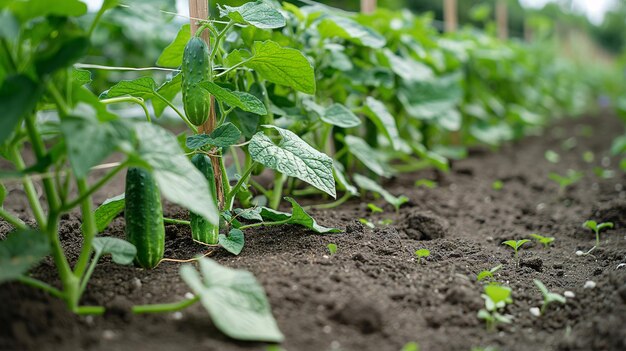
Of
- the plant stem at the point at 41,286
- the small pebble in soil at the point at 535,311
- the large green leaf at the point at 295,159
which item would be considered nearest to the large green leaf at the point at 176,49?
the large green leaf at the point at 295,159

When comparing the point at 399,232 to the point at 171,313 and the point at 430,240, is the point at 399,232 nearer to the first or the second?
the point at 430,240

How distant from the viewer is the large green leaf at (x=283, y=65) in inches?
82.6

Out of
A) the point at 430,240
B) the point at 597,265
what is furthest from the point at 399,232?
the point at 597,265

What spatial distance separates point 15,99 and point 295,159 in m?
0.93

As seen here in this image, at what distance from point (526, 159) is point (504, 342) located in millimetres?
3619

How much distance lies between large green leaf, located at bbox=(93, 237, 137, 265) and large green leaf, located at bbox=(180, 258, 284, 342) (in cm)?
32

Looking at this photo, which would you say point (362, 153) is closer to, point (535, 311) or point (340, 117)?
point (340, 117)

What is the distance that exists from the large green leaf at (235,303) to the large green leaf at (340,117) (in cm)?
119

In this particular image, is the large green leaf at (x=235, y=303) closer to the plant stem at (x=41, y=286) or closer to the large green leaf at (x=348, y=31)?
the plant stem at (x=41, y=286)

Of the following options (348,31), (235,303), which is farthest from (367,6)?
(235,303)

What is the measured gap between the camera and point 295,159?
2.06 metres

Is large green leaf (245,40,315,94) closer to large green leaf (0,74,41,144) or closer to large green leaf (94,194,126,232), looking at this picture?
large green leaf (94,194,126,232)

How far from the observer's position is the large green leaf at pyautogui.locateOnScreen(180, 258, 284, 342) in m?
1.42

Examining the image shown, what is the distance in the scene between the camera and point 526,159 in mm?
4992
